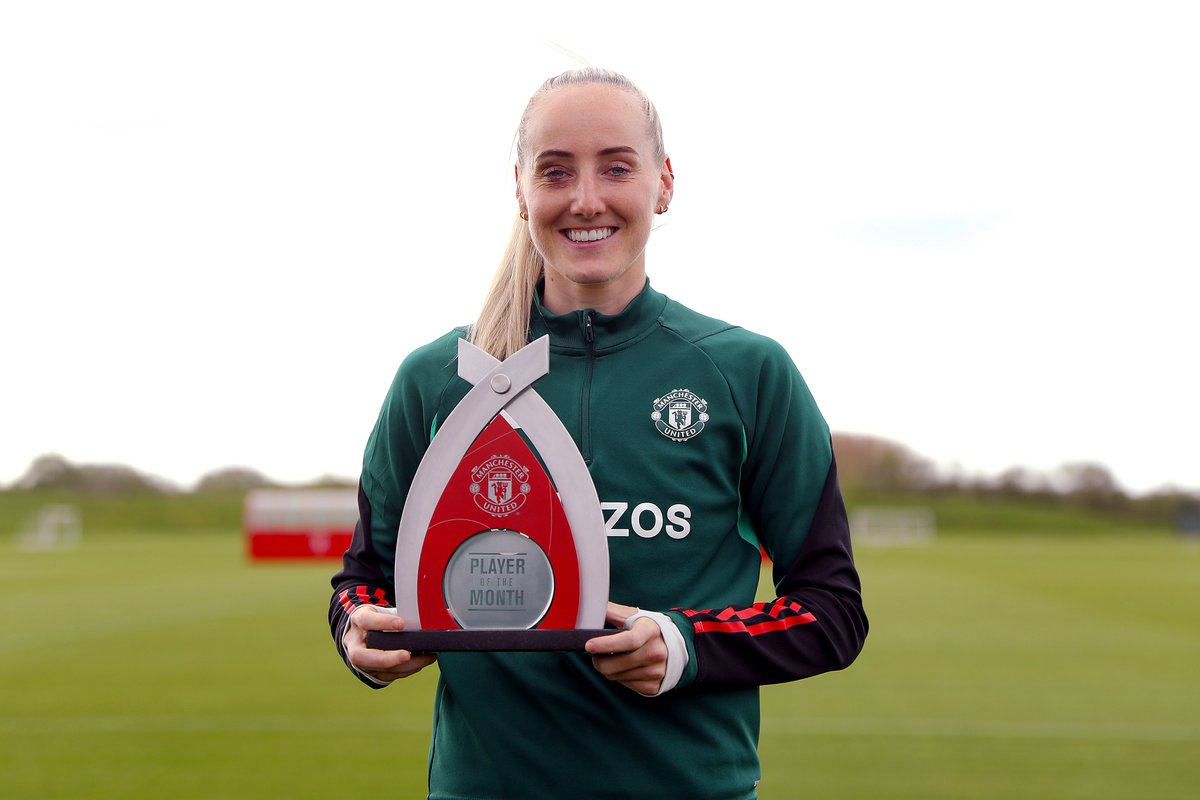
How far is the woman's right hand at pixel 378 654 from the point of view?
5.02 ft

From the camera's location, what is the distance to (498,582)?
1.58 m

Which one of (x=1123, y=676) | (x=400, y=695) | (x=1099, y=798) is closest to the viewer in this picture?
(x=1099, y=798)

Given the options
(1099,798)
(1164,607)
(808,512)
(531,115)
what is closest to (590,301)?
(531,115)

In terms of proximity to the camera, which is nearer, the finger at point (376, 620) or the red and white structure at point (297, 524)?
the finger at point (376, 620)

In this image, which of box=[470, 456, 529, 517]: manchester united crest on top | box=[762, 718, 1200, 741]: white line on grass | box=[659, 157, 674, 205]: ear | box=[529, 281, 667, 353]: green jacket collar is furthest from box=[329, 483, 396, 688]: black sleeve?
box=[762, 718, 1200, 741]: white line on grass

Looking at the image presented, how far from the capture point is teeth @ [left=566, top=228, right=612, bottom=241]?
1685mm

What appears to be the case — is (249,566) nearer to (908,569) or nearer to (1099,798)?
(908,569)

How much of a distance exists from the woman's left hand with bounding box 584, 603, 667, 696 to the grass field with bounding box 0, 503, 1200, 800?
394 cm

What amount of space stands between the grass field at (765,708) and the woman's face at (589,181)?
3995mm

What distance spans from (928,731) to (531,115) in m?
5.48

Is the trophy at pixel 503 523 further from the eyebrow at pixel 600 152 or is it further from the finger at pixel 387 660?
the eyebrow at pixel 600 152

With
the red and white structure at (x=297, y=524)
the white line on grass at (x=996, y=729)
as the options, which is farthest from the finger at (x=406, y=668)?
the red and white structure at (x=297, y=524)

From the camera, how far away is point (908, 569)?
21.1 m

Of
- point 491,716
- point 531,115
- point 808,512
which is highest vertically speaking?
point 531,115
